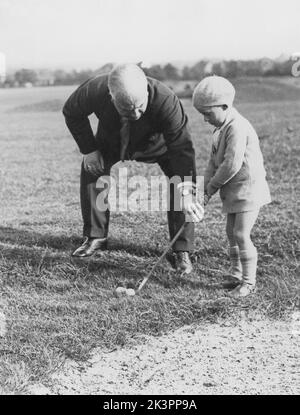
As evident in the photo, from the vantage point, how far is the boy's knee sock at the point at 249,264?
4.17m

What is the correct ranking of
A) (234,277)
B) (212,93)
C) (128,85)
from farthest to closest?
(234,277) < (128,85) < (212,93)

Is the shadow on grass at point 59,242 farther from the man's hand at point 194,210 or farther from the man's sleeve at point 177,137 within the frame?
the man's hand at point 194,210

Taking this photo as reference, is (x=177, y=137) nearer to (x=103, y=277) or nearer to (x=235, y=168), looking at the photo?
(x=235, y=168)

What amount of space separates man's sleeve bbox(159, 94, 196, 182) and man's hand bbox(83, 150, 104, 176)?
0.49m

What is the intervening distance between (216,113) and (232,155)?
243 mm

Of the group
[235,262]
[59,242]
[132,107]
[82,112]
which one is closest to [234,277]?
[235,262]

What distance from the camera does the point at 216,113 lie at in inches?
156

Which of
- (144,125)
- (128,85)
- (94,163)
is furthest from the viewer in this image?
(94,163)

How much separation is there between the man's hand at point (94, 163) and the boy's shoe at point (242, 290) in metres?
1.30

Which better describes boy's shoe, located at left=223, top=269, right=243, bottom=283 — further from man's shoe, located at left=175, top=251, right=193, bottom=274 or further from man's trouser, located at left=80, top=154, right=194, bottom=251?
man's trouser, located at left=80, top=154, right=194, bottom=251

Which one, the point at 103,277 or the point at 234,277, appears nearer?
the point at 234,277

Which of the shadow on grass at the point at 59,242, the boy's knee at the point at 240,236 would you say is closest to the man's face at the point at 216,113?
the boy's knee at the point at 240,236

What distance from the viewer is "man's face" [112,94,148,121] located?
13.3 feet
